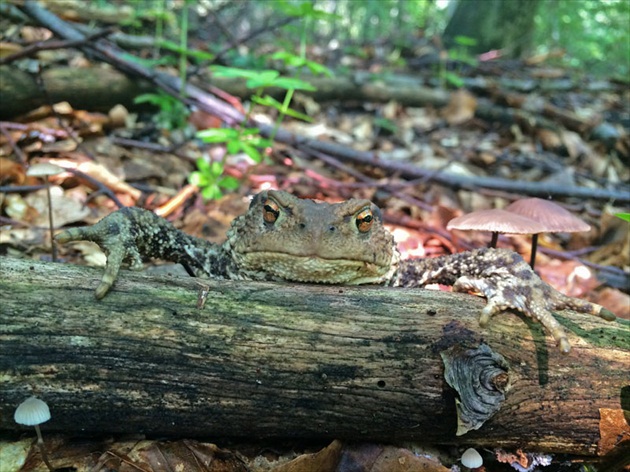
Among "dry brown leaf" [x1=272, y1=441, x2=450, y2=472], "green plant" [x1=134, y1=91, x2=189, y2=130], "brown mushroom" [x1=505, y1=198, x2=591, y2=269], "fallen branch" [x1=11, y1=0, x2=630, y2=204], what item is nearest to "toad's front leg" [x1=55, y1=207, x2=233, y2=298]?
"dry brown leaf" [x1=272, y1=441, x2=450, y2=472]

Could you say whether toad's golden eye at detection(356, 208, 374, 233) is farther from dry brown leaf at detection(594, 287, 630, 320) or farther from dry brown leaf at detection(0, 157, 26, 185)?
dry brown leaf at detection(0, 157, 26, 185)

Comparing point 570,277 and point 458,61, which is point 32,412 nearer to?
point 570,277

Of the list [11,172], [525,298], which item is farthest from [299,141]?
[525,298]

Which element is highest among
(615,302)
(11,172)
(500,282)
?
(500,282)

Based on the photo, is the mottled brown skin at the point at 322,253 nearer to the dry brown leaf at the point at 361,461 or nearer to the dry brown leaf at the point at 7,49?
the dry brown leaf at the point at 361,461

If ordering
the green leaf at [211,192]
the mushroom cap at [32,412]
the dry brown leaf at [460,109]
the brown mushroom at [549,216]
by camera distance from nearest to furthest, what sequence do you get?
the mushroom cap at [32,412] → the brown mushroom at [549,216] → the green leaf at [211,192] → the dry brown leaf at [460,109]

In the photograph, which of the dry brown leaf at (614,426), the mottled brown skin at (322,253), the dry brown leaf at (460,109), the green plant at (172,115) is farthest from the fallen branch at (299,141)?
the dry brown leaf at (614,426)
